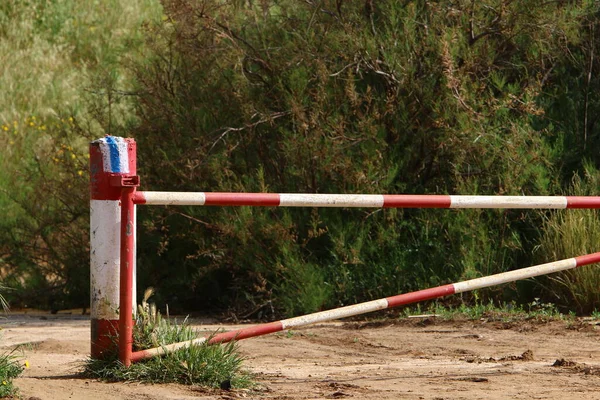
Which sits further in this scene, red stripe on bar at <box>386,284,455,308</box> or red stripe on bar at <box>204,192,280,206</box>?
red stripe on bar at <box>386,284,455,308</box>

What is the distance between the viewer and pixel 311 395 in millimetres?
4906

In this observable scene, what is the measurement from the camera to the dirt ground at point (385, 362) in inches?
192

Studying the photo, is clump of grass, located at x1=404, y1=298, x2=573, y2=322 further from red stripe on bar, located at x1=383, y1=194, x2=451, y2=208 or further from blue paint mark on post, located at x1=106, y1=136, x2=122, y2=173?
blue paint mark on post, located at x1=106, y1=136, x2=122, y2=173

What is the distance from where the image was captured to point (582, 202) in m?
5.58

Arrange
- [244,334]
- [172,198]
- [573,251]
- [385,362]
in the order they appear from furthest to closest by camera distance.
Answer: [573,251] < [385,362] < [244,334] < [172,198]

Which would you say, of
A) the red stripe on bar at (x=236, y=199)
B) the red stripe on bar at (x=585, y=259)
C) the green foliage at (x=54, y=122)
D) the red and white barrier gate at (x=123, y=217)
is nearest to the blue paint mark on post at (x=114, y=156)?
the red and white barrier gate at (x=123, y=217)

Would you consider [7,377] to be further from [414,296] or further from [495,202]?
[495,202]

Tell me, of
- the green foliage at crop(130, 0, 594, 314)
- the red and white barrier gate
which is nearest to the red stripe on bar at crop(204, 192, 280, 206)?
the red and white barrier gate

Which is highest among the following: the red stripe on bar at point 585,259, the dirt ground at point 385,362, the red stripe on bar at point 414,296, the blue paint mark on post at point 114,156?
the blue paint mark on post at point 114,156

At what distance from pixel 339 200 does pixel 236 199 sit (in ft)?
1.73

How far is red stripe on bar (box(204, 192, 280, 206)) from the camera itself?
16.0 ft

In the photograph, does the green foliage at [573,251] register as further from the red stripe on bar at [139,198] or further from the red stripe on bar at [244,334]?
the red stripe on bar at [139,198]

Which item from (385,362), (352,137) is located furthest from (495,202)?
(352,137)

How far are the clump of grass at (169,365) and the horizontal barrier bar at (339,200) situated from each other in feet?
2.07
